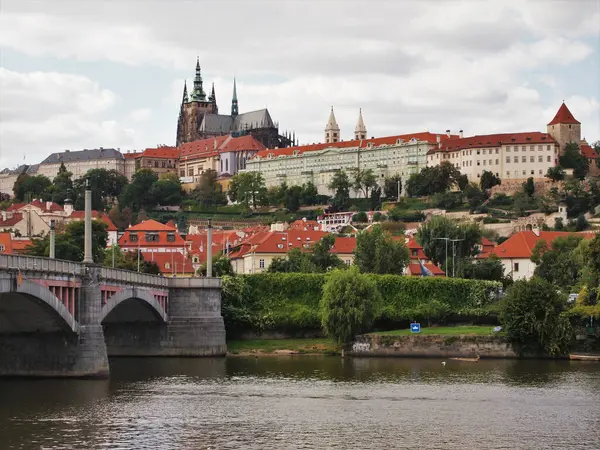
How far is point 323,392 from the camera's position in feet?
187

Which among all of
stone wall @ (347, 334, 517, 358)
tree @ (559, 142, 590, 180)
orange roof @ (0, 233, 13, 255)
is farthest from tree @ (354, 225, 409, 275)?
tree @ (559, 142, 590, 180)

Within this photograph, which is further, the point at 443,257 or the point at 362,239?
the point at 443,257

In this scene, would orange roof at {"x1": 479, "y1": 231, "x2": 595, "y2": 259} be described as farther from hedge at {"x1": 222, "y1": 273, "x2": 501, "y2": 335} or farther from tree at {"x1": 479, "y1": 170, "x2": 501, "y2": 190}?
tree at {"x1": 479, "y1": 170, "x2": 501, "y2": 190}

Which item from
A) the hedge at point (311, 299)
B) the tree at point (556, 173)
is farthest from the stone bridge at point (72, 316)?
the tree at point (556, 173)

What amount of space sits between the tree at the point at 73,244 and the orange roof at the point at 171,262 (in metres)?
4.42

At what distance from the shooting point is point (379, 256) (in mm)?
100750

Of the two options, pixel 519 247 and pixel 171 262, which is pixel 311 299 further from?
pixel 519 247

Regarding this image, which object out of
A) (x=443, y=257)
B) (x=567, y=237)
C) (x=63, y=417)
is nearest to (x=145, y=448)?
(x=63, y=417)

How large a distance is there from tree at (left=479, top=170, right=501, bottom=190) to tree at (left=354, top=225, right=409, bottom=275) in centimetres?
8922

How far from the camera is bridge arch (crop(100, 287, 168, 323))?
6153cm

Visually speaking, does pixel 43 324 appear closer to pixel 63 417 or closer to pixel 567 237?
pixel 63 417

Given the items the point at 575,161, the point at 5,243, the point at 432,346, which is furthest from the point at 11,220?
the point at 432,346

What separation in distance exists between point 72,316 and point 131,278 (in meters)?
9.37

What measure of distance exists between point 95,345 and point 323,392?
10.4 m
